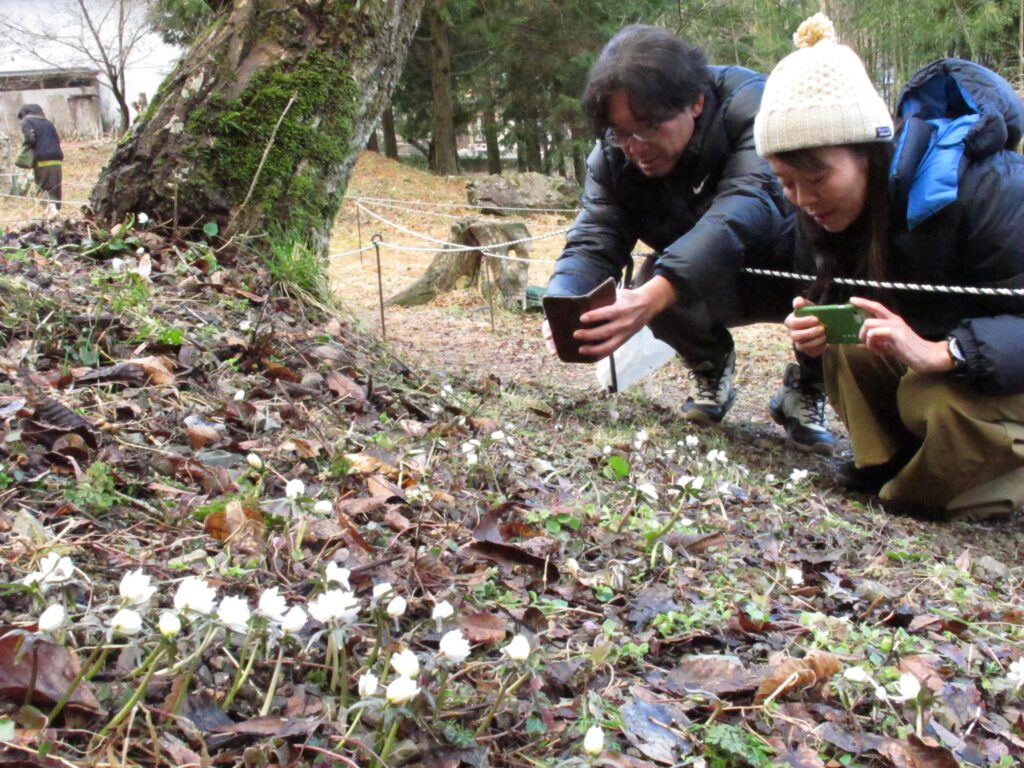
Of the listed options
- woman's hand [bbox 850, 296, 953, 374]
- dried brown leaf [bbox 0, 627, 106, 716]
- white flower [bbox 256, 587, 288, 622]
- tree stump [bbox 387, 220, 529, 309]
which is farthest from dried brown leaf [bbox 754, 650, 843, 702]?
tree stump [bbox 387, 220, 529, 309]

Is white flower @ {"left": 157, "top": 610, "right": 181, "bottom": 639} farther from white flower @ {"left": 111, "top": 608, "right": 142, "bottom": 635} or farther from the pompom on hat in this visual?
the pompom on hat

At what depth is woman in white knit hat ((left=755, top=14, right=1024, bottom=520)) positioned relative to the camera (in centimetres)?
275

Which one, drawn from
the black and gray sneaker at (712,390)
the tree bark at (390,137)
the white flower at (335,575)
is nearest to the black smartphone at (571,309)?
the black and gray sneaker at (712,390)

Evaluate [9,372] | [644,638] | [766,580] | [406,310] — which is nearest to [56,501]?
[9,372]

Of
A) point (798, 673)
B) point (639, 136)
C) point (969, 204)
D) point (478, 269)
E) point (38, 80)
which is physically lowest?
point (478, 269)

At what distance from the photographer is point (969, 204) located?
2809mm

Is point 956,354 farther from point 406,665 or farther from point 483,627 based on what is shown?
point 406,665

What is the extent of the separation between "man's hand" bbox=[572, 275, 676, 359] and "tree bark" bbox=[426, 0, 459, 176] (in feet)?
49.5

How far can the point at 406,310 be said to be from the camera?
838 centimetres

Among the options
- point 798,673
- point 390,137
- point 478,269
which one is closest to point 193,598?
point 798,673

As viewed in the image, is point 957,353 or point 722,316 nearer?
point 957,353

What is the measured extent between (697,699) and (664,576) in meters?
0.48

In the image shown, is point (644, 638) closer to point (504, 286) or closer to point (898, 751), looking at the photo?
point (898, 751)

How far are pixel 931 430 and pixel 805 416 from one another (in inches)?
38.5
